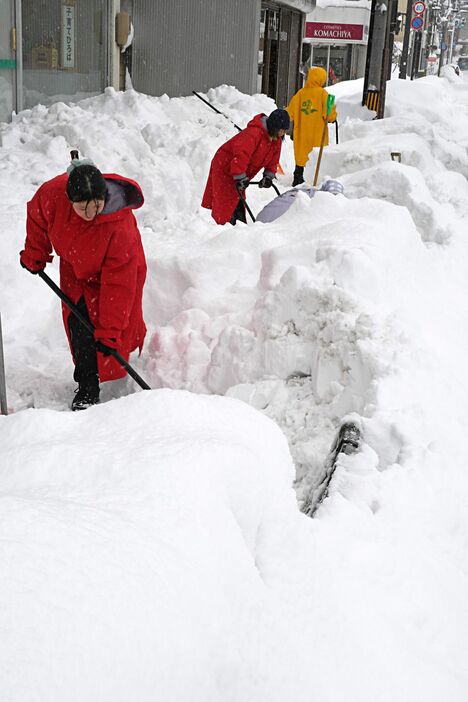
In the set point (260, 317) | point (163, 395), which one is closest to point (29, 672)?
point (163, 395)

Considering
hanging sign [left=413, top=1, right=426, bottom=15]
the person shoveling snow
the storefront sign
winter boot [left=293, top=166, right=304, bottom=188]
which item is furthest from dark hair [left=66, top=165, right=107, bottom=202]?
hanging sign [left=413, top=1, right=426, bottom=15]

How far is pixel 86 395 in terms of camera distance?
4.80 m

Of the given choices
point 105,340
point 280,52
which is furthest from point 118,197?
point 280,52

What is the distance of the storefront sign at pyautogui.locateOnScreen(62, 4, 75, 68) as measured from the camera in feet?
37.3

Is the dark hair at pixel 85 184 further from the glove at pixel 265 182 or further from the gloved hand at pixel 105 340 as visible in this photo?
the glove at pixel 265 182

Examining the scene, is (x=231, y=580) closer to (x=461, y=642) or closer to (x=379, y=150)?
(x=461, y=642)

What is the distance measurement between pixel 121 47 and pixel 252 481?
1191cm

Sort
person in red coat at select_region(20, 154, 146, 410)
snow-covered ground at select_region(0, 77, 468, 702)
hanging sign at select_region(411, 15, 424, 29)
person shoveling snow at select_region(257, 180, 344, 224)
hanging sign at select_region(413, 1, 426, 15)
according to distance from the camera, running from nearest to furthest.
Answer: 1. snow-covered ground at select_region(0, 77, 468, 702)
2. person in red coat at select_region(20, 154, 146, 410)
3. person shoveling snow at select_region(257, 180, 344, 224)
4. hanging sign at select_region(411, 15, 424, 29)
5. hanging sign at select_region(413, 1, 426, 15)

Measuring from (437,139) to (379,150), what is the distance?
1497 mm

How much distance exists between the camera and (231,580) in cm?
185

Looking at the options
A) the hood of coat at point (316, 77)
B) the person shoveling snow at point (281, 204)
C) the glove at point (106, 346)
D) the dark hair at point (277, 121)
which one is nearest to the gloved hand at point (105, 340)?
the glove at point (106, 346)

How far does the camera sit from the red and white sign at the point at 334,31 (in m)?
32.6

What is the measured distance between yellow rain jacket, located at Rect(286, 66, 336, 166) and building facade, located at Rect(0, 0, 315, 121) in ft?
10.3

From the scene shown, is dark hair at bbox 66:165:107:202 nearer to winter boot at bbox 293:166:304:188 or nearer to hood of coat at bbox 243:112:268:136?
hood of coat at bbox 243:112:268:136
